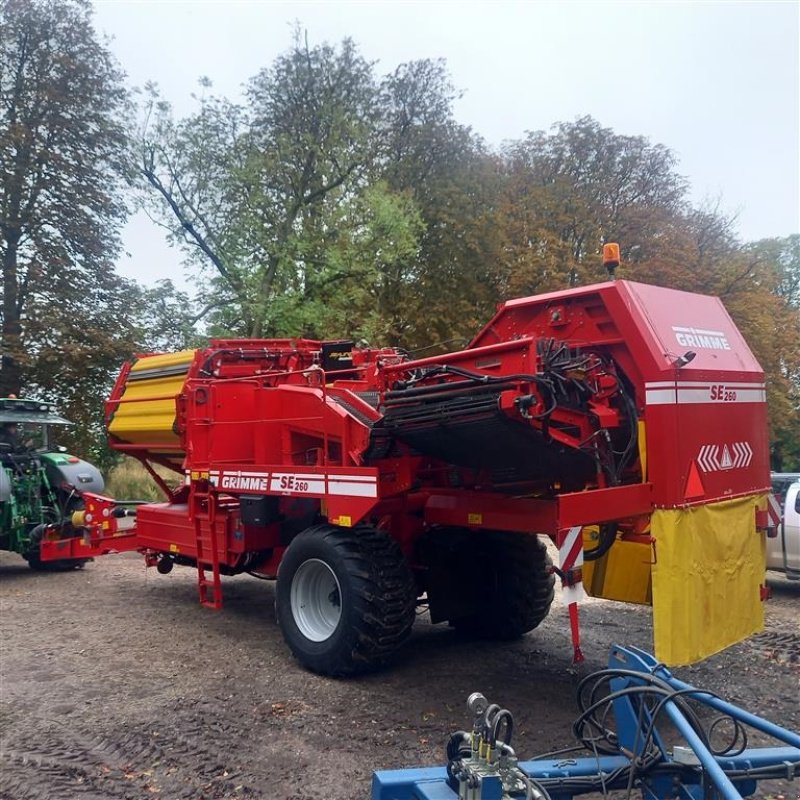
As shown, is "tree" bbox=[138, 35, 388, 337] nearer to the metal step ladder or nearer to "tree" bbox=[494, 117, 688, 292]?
"tree" bbox=[494, 117, 688, 292]

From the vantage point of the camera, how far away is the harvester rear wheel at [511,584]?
22.7 feet

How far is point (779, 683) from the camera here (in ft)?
20.0

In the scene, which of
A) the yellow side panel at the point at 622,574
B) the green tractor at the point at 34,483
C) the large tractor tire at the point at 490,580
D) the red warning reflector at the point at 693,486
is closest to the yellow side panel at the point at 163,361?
the green tractor at the point at 34,483

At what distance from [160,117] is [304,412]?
1569cm

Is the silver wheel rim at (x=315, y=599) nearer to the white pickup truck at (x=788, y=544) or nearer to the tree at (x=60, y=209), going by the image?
the white pickup truck at (x=788, y=544)

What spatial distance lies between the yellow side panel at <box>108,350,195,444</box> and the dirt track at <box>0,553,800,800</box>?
1.76m

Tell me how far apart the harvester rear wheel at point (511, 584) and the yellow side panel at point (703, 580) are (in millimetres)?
1802

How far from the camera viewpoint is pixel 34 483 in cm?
1051

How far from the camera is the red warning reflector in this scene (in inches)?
198

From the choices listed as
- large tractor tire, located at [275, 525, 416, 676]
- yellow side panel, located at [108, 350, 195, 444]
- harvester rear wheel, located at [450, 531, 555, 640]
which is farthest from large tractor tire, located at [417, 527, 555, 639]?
yellow side panel, located at [108, 350, 195, 444]

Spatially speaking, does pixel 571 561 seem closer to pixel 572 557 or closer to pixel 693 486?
pixel 572 557

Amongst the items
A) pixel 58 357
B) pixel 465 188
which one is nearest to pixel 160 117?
pixel 58 357

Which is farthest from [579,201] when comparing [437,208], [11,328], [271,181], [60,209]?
[11,328]

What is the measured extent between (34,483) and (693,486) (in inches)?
330
